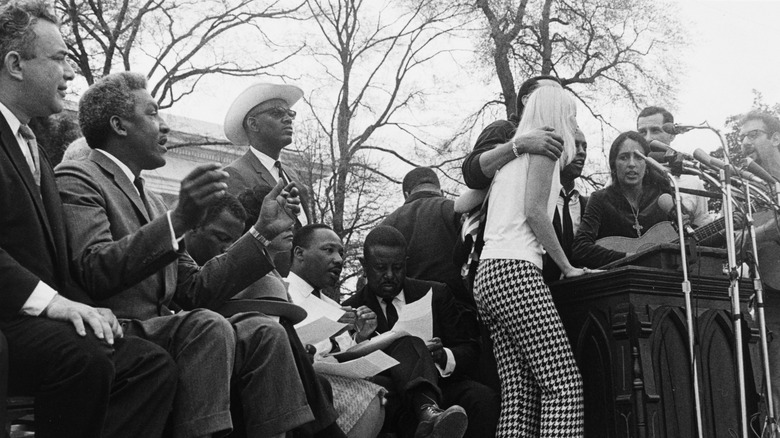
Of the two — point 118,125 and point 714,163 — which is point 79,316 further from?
point 714,163

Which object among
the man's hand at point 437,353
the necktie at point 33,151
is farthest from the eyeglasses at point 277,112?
the necktie at point 33,151

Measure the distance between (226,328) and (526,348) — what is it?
1.60 metres

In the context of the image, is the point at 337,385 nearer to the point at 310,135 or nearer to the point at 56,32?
the point at 56,32

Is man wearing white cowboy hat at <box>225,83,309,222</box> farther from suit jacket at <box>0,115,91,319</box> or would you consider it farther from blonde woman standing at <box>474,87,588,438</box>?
suit jacket at <box>0,115,91,319</box>

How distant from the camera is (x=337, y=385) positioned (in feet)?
14.8

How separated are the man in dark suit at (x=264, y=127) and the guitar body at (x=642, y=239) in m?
1.89

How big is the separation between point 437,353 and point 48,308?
265 centimetres

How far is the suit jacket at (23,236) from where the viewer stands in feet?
9.70

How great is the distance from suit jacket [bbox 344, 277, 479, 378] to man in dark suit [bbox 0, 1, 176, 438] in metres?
2.37

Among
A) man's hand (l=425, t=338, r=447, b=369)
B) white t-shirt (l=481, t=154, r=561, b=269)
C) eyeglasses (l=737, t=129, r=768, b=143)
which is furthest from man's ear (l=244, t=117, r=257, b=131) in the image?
eyeglasses (l=737, t=129, r=768, b=143)

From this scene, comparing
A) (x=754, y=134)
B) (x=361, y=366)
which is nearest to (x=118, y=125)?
(x=361, y=366)

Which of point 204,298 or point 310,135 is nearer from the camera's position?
point 204,298

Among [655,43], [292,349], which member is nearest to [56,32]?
[292,349]

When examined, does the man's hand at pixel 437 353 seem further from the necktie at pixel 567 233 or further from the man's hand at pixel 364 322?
the necktie at pixel 567 233
